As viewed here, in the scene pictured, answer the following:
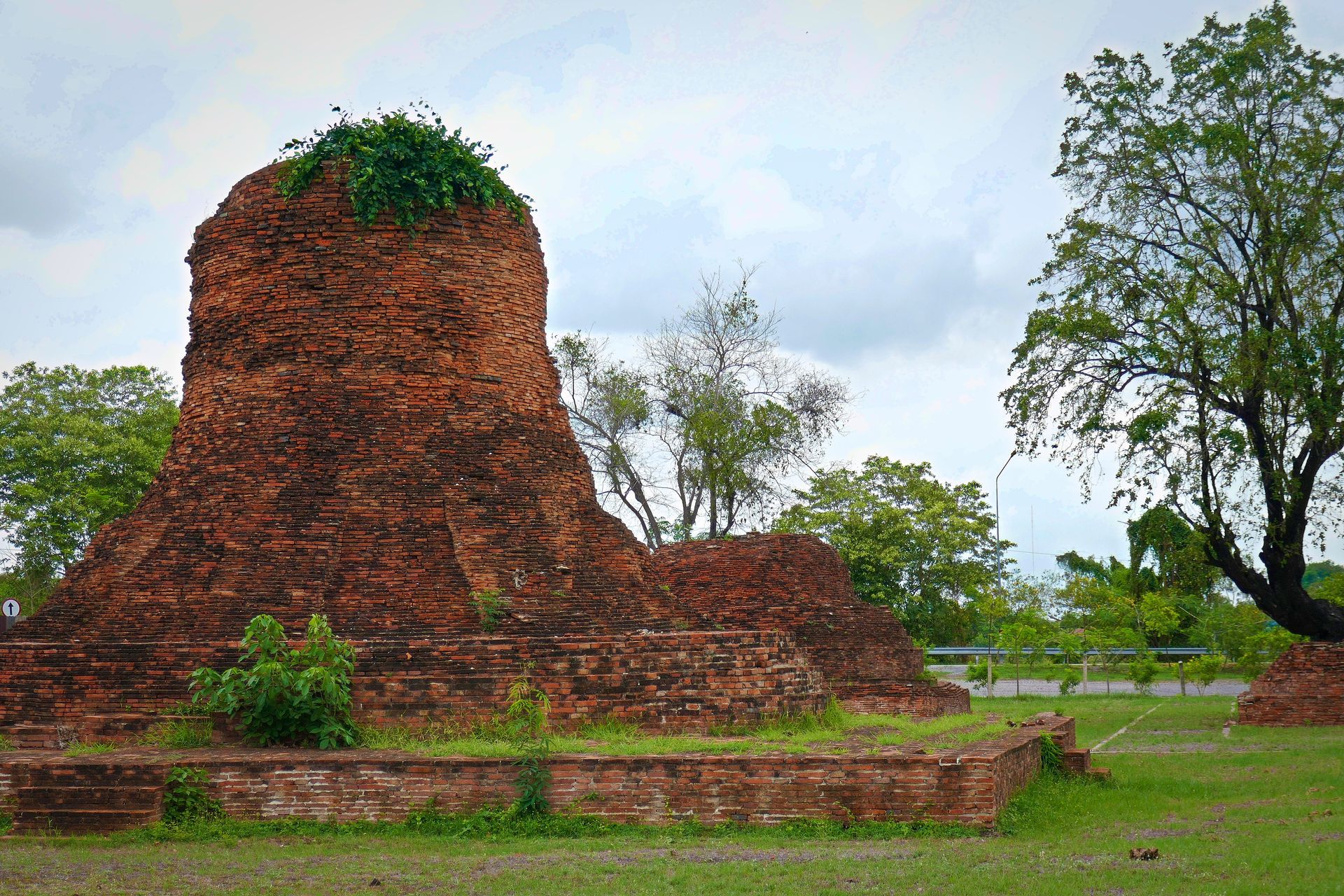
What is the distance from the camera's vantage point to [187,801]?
28.1 ft

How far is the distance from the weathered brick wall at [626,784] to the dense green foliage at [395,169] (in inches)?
232

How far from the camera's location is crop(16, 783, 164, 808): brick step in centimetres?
843

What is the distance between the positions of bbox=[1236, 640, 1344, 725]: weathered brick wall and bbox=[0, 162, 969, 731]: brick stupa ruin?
31.8 feet

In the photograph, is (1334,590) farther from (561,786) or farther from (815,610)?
(561,786)

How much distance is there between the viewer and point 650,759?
8578 mm

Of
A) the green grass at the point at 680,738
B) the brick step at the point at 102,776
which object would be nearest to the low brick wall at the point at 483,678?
the green grass at the point at 680,738

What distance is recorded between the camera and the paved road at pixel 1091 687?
97.1ft

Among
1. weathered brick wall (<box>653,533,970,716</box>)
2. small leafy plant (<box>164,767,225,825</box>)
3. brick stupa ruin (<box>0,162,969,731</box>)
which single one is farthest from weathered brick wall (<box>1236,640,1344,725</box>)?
small leafy plant (<box>164,767,225,825</box>)

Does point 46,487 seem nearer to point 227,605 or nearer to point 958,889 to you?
point 227,605

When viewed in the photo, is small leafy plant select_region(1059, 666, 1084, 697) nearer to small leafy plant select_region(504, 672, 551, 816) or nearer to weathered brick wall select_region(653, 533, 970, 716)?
weathered brick wall select_region(653, 533, 970, 716)

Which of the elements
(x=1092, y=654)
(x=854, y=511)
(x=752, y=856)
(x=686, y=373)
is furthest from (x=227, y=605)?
(x=1092, y=654)

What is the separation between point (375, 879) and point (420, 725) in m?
2.86

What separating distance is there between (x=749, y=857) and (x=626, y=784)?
129cm

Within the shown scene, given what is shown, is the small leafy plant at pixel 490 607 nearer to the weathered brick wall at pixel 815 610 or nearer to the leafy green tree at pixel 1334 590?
the weathered brick wall at pixel 815 610
